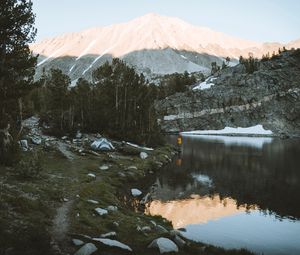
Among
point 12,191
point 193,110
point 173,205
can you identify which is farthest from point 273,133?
point 12,191

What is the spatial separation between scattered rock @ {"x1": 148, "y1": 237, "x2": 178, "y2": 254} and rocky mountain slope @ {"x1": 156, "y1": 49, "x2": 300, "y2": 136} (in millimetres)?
169974

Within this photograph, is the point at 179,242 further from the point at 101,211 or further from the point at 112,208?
the point at 112,208

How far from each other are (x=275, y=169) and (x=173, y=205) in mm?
28189

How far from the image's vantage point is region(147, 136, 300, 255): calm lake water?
24.0 m

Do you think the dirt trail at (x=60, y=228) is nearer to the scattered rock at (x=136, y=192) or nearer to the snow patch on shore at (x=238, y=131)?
the scattered rock at (x=136, y=192)

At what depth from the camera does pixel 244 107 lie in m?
193

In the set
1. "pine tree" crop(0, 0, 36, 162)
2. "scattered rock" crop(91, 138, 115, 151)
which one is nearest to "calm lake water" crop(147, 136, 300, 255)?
"scattered rock" crop(91, 138, 115, 151)

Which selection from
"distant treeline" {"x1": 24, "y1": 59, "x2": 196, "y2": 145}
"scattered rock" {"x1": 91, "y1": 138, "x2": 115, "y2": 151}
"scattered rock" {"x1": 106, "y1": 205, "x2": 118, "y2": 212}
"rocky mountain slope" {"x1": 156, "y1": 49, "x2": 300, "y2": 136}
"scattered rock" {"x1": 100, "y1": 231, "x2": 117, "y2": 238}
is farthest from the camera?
"rocky mountain slope" {"x1": 156, "y1": 49, "x2": 300, "y2": 136}

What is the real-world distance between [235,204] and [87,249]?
2147 centimetres

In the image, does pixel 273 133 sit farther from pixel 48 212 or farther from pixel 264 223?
pixel 48 212

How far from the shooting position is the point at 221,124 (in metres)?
190

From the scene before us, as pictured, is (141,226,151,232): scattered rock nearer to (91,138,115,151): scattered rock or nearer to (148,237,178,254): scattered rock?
(148,237,178,254): scattered rock

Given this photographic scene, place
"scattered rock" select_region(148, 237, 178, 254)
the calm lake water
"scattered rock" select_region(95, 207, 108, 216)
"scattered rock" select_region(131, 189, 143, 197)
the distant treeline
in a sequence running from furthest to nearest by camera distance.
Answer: the distant treeline → "scattered rock" select_region(131, 189, 143, 197) → the calm lake water → "scattered rock" select_region(95, 207, 108, 216) → "scattered rock" select_region(148, 237, 178, 254)

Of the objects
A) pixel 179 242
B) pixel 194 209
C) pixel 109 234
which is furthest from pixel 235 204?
pixel 109 234
